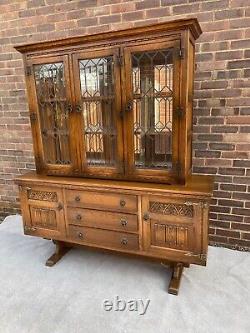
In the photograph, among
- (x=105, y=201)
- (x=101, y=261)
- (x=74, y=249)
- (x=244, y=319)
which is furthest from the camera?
(x=74, y=249)

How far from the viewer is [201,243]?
5.60 feet

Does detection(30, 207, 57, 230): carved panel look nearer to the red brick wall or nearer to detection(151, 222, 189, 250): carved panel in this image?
detection(151, 222, 189, 250): carved panel

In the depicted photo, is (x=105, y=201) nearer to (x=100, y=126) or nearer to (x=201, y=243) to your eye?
(x=100, y=126)

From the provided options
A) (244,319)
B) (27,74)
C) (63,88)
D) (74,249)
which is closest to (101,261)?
(74,249)

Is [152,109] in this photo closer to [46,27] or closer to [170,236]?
[170,236]

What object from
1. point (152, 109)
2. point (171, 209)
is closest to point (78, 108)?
point (152, 109)

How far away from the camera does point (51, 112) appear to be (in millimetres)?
2033

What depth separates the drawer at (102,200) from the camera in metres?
1.82

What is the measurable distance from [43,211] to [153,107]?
1.19m

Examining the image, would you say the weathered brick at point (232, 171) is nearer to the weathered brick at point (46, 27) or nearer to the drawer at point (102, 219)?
the drawer at point (102, 219)

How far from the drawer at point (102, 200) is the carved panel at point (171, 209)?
0.44 feet

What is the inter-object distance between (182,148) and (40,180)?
1.10 meters

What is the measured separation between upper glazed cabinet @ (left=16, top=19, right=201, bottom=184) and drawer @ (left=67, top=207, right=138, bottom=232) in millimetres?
282

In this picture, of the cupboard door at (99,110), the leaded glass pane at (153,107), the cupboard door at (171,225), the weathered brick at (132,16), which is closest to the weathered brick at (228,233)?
the cupboard door at (171,225)
